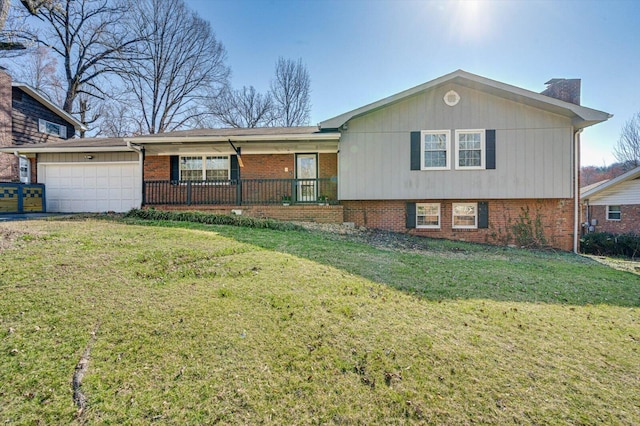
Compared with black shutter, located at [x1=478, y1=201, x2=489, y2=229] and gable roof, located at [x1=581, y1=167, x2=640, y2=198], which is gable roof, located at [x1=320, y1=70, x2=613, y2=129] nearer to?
black shutter, located at [x1=478, y1=201, x2=489, y2=229]

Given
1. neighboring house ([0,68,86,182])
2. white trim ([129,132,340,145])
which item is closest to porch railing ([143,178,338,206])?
white trim ([129,132,340,145])

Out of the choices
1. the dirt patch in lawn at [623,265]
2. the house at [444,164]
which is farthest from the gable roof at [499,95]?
the dirt patch in lawn at [623,265]

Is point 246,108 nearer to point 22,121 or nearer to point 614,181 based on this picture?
point 22,121

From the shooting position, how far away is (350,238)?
29.8 feet

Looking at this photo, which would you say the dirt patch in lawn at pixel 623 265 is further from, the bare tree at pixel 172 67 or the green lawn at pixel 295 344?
the bare tree at pixel 172 67

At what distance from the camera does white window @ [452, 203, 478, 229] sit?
37.3 ft

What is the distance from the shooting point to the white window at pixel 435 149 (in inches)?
427

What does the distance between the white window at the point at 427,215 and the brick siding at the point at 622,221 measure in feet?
43.4

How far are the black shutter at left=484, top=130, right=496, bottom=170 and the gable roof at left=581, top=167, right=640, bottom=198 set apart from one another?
11.5 m

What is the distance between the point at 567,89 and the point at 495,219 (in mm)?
5307

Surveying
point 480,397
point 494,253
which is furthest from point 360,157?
point 480,397

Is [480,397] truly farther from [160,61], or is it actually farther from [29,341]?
[160,61]

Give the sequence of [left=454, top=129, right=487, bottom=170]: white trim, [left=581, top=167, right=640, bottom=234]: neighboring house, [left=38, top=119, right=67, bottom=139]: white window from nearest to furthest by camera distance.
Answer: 1. [left=454, top=129, right=487, bottom=170]: white trim
2. [left=581, top=167, right=640, bottom=234]: neighboring house
3. [left=38, top=119, right=67, bottom=139]: white window

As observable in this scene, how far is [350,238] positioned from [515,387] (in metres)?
6.67
